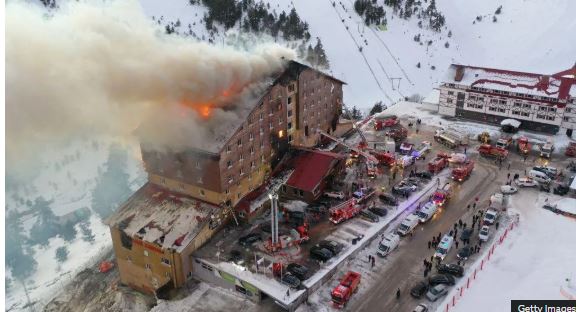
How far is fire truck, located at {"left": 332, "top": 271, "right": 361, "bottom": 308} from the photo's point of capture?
124 ft

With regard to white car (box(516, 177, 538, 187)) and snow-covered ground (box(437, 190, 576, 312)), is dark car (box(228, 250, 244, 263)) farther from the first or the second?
white car (box(516, 177, 538, 187))

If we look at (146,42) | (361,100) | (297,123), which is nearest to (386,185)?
(297,123)

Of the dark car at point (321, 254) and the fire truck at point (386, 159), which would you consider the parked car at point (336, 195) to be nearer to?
the dark car at point (321, 254)

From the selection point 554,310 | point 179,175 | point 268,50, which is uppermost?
point 268,50

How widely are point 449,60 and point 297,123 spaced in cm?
7772

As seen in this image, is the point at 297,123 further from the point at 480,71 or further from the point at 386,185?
the point at 480,71

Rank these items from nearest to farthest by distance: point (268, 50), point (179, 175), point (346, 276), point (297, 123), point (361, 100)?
point (346, 276)
point (179, 175)
point (268, 50)
point (297, 123)
point (361, 100)

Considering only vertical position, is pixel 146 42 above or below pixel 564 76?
above

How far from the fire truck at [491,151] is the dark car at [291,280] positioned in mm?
33871

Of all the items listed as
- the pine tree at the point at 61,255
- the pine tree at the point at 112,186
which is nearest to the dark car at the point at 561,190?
the pine tree at the point at 112,186

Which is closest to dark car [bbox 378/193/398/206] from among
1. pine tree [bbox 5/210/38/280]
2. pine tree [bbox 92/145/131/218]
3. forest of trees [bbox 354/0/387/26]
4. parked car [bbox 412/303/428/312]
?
parked car [bbox 412/303/428/312]

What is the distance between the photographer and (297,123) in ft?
192

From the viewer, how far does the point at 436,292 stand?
3791 centimetres

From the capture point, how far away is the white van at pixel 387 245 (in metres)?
43.1
